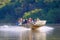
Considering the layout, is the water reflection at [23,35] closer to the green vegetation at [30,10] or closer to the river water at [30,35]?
the river water at [30,35]

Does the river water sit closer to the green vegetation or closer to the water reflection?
the water reflection

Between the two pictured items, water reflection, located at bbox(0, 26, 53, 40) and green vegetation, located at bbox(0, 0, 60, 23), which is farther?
green vegetation, located at bbox(0, 0, 60, 23)

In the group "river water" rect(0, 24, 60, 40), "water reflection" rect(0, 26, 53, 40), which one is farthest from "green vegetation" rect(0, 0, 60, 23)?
"water reflection" rect(0, 26, 53, 40)

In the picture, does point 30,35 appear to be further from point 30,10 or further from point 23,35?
point 30,10

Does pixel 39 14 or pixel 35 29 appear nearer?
pixel 35 29

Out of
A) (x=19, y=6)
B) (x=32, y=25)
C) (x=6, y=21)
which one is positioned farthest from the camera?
(x=19, y=6)

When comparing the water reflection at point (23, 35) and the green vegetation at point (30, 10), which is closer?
the water reflection at point (23, 35)

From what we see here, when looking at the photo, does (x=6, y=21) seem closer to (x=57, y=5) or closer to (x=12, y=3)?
(x=12, y=3)

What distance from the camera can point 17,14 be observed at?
1025 inches

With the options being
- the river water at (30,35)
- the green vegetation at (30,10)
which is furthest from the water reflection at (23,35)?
the green vegetation at (30,10)

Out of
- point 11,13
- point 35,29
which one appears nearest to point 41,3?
point 11,13

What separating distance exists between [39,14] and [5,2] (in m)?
3.71

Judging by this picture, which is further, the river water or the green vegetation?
the green vegetation

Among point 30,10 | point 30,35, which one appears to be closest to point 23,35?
point 30,35
